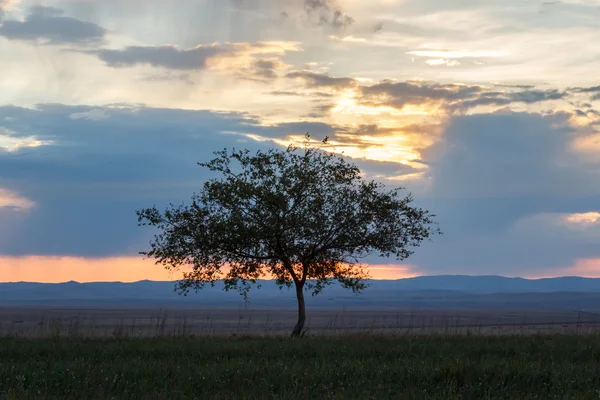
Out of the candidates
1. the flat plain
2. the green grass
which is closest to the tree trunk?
the flat plain

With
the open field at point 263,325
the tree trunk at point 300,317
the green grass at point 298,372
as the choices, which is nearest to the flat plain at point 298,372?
the green grass at point 298,372

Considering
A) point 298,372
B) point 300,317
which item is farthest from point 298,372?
point 300,317

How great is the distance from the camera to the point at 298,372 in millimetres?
15828

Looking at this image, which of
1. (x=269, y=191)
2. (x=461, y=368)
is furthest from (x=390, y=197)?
(x=461, y=368)

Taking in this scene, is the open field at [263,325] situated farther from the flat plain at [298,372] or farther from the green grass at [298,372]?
the green grass at [298,372]

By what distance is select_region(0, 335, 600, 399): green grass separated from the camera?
535 inches

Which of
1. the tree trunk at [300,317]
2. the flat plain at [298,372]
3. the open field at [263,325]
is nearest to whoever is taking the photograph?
the flat plain at [298,372]

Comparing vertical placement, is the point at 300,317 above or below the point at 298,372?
above

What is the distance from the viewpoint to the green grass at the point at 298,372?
1359cm

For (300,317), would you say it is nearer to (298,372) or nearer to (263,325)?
(298,372)

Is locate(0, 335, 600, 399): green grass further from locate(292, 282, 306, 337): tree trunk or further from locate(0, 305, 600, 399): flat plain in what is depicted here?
locate(292, 282, 306, 337): tree trunk

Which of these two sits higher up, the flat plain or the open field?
the flat plain

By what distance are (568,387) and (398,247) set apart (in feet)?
67.1

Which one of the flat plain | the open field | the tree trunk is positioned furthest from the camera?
the tree trunk
